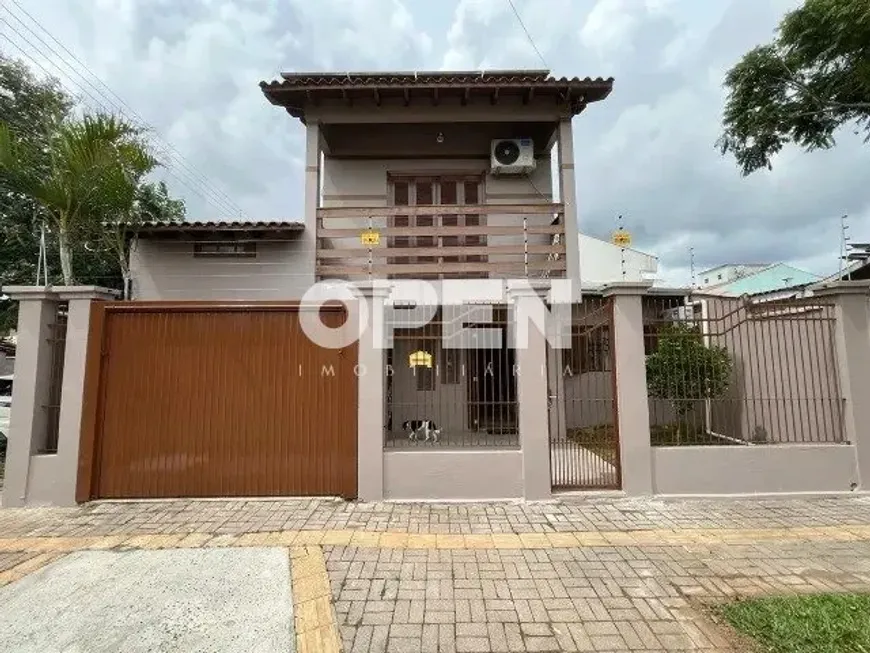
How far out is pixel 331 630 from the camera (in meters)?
3.07

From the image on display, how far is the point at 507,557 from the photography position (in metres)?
4.12

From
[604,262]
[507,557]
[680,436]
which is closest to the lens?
[507,557]

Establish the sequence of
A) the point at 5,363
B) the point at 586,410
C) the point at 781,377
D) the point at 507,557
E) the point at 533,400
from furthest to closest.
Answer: the point at 5,363, the point at 781,377, the point at 586,410, the point at 533,400, the point at 507,557

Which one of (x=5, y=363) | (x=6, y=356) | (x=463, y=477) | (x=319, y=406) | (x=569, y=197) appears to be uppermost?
(x=569, y=197)

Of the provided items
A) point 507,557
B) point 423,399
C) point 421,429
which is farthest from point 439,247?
point 507,557

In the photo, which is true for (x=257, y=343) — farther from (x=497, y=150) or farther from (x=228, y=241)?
(x=497, y=150)

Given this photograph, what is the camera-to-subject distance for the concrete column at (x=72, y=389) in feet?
17.9

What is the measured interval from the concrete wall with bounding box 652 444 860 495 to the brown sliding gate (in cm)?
375

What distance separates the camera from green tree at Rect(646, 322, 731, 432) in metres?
6.12

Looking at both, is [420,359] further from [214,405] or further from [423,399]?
[214,405]

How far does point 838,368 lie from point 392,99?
844 centimetres

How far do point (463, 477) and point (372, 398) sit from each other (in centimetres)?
142

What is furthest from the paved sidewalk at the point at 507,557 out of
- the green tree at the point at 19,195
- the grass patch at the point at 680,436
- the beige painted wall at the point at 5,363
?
the beige painted wall at the point at 5,363

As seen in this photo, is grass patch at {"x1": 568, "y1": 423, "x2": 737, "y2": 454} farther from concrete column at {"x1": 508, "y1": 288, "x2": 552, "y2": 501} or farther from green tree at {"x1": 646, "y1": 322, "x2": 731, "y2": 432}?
concrete column at {"x1": 508, "y1": 288, "x2": 552, "y2": 501}
